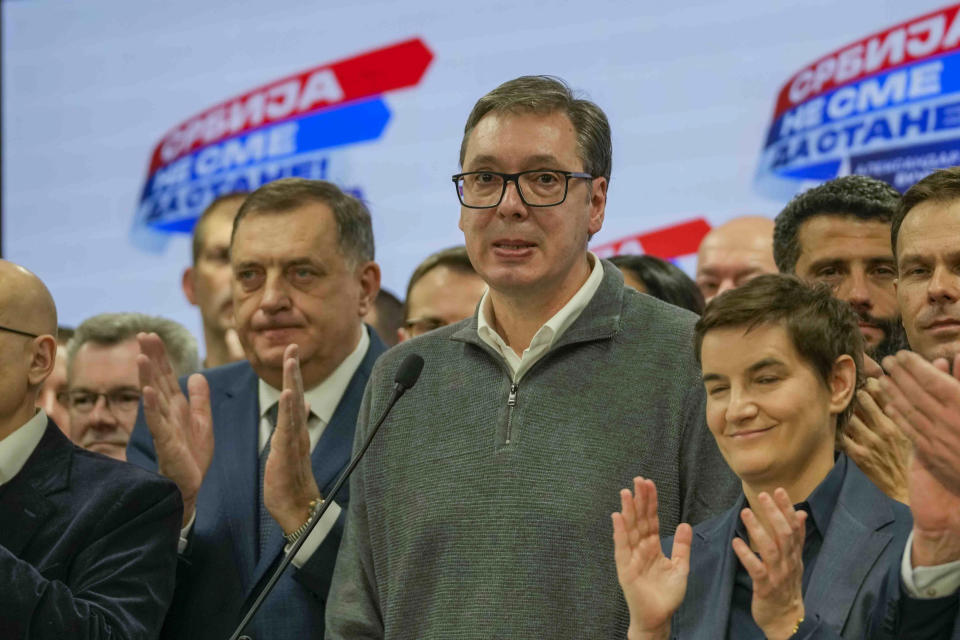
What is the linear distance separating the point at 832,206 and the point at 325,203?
1202 millimetres

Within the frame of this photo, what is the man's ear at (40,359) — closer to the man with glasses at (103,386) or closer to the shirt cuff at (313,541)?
the shirt cuff at (313,541)

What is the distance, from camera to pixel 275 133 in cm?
540

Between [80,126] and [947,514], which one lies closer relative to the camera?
[947,514]

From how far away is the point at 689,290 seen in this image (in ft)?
12.0

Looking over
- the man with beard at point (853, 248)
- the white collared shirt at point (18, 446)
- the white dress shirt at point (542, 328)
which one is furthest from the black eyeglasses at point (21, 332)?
the man with beard at point (853, 248)

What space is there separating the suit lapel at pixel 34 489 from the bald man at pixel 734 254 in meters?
1.97

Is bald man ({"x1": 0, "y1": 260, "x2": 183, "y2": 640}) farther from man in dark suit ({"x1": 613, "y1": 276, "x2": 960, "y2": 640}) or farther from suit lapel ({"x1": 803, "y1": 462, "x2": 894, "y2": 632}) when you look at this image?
suit lapel ({"x1": 803, "y1": 462, "x2": 894, "y2": 632})

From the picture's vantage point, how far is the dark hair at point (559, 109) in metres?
2.64

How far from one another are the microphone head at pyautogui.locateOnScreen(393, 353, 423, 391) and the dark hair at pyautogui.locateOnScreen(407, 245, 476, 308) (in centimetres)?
143

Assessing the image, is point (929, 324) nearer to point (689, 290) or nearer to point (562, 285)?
point (562, 285)

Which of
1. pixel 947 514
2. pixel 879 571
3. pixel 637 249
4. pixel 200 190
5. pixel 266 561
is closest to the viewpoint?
pixel 947 514

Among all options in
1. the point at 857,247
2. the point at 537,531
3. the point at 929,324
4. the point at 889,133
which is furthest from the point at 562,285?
the point at 889,133

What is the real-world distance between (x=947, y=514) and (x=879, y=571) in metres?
0.19

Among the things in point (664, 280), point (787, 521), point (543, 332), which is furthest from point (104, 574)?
point (664, 280)
